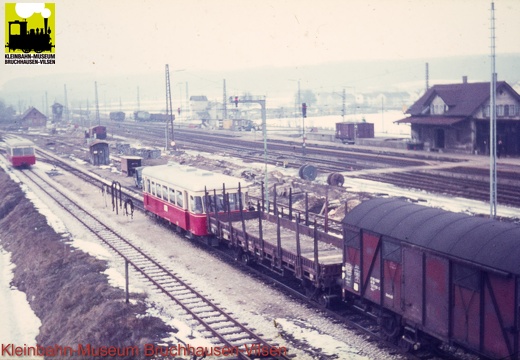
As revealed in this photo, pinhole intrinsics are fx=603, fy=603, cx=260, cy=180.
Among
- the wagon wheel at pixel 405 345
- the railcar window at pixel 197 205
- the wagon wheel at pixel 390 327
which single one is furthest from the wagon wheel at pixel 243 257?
the wagon wheel at pixel 405 345

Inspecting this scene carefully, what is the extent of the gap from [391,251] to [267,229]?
9462 millimetres

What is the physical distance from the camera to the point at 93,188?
4459 centimetres

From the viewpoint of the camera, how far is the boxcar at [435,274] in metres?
11.0

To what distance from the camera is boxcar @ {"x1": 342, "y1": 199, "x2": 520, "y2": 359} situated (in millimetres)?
11039

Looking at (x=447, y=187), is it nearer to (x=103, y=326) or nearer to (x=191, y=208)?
(x=191, y=208)

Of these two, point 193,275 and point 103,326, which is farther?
point 193,275

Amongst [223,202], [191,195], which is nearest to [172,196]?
[191,195]

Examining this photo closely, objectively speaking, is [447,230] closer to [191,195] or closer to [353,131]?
[191,195]

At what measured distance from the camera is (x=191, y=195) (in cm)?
2497

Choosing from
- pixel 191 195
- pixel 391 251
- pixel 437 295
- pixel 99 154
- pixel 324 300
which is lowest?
pixel 324 300

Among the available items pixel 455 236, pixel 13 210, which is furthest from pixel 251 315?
pixel 13 210

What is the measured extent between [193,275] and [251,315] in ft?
15.9

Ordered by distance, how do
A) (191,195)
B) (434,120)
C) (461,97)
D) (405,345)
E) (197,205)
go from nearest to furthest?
(405,345) < (197,205) < (191,195) < (434,120) < (461,97)

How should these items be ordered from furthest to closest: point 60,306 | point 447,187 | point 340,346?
1. point 447,187
2. point 60,306
3. point 340,346
